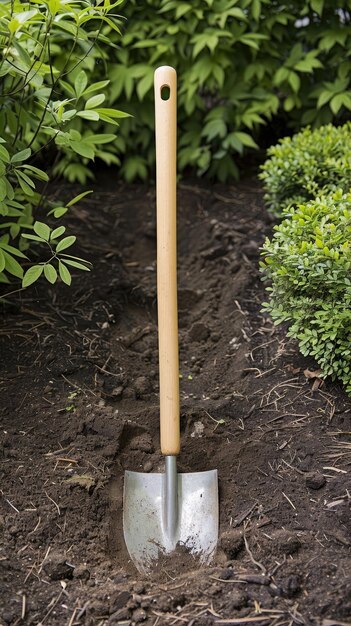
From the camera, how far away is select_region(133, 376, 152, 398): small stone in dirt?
3.21 meters

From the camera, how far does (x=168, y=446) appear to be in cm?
267

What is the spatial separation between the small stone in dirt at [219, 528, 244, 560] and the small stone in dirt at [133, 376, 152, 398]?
0.85m

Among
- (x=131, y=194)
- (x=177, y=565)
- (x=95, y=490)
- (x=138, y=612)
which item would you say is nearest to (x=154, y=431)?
(x=95, y=490)

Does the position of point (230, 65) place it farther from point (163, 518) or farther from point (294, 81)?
point (163, 518)

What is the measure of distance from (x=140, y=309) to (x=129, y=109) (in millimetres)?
1496

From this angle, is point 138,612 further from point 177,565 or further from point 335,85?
point 335,85

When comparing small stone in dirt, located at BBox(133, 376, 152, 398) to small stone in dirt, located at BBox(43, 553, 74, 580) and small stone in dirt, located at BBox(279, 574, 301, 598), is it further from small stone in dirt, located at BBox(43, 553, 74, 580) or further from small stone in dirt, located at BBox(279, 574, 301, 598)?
small stone in dirt, located at BBox(279, 574, 301, 598)

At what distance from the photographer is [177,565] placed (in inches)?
99.9

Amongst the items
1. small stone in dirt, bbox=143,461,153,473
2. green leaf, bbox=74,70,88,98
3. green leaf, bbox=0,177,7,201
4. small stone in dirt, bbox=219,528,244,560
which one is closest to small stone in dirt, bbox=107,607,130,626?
small stone in dirt, bbox=219,528,244,560

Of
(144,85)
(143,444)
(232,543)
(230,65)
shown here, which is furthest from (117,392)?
(230,65)

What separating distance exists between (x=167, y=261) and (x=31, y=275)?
0.50 meters


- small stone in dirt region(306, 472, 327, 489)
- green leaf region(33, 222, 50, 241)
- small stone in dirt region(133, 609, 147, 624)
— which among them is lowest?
small stone in dirt region(133, 609, 147, 624)

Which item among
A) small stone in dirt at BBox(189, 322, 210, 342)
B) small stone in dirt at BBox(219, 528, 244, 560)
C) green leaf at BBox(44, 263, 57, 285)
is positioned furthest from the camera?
small stone in dirt at BBox(189, 322, 210, 342)

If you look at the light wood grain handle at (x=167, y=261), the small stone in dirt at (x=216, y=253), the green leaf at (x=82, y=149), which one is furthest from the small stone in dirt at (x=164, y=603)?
the small stone in dirt at (x=216, y=253)
